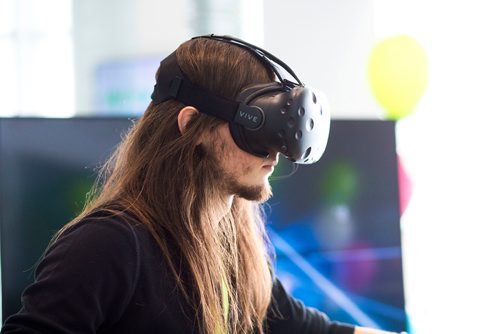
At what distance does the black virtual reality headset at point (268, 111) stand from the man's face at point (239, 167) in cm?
3

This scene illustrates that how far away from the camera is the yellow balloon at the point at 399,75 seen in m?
1.94

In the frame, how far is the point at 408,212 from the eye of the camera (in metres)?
2.13

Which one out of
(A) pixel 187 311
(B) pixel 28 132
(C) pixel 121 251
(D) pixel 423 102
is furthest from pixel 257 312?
→ (D) pixel 423 102

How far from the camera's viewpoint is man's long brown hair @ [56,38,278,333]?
1085 millimetres

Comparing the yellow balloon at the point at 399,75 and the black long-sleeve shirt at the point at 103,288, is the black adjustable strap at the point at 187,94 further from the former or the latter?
the yellow balloon at the point at 399,75

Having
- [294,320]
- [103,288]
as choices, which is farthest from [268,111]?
[294,320]

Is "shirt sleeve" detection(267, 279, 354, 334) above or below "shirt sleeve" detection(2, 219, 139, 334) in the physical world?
below

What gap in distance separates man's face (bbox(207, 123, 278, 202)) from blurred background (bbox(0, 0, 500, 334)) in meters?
0.81

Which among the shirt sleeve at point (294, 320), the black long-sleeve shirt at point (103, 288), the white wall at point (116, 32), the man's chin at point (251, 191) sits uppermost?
the white wall at point (116, 32)

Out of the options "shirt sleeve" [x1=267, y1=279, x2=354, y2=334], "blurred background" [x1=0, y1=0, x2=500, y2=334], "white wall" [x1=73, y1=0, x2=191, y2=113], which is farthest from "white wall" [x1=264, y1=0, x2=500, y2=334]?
"shirt sleeve" [x1=267, y1=279, x2=354, y2=334]

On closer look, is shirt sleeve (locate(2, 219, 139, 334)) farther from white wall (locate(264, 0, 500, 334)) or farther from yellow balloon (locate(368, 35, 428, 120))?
white wall (locate(264, 0, 500, 334))

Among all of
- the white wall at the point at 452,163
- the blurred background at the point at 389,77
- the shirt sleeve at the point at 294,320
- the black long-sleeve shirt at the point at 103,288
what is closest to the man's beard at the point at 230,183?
the black long-sleeve shirt at the point at 103,288

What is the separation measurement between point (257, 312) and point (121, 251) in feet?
1.36

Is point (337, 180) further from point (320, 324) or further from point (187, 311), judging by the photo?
point (187, 311)
